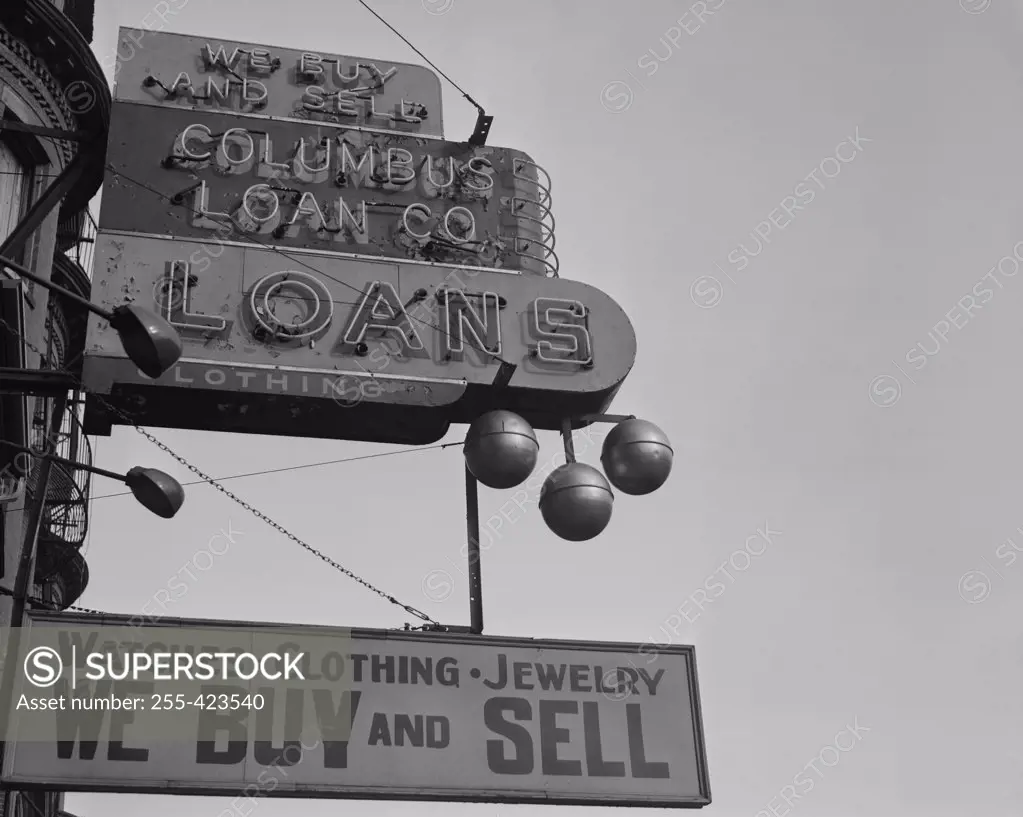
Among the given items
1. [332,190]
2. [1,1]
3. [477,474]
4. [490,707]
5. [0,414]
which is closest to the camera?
[490,707]

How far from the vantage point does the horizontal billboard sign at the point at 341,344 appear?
10.4 metres

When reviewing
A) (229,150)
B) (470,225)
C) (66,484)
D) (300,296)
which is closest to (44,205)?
(229,150)

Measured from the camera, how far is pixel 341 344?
426 inches

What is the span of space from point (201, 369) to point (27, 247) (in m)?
6.15

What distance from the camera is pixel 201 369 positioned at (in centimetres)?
1028

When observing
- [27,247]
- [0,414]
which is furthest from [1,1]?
Result: [0,414]

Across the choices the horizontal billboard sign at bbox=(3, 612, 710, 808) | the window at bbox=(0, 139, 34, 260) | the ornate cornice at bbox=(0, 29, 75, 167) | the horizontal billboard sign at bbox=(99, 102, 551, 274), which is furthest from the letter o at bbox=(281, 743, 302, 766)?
the ornate cornice at bbox=(0, 29, 75, 167)

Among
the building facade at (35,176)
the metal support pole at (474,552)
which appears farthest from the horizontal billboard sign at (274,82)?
the metal support pole at (474,552)

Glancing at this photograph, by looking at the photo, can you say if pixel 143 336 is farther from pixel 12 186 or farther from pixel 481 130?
pixel 12 186

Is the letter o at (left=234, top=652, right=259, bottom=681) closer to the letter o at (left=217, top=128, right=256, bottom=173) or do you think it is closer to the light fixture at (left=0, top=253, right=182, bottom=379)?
the light fixture at (left=0, top=253, right=182, bottom=379)

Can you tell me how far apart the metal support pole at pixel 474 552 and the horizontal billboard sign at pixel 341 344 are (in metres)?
0.76

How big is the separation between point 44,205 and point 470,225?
3761mm

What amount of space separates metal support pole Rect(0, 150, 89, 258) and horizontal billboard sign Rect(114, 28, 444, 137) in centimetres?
79

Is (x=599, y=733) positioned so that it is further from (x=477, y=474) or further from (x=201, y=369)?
(x=201, y=369)
